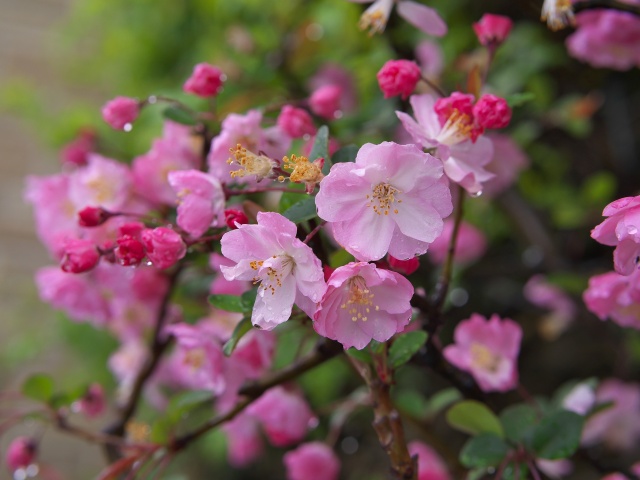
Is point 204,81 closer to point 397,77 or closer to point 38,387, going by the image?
point 397,77

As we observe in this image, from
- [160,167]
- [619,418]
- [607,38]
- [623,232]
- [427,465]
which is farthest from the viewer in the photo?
[619,418]

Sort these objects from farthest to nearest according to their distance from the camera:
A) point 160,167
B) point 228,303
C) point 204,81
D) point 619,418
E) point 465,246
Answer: point 465,246, point 619,418, point 160,167, point 204,81, point 228,303

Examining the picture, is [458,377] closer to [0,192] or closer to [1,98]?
[1,98]

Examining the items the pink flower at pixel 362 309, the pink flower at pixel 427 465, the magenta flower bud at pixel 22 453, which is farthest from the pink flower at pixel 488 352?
the magenta flower bud at pixel 22 453

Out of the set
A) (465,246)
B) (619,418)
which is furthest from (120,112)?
(619,418)

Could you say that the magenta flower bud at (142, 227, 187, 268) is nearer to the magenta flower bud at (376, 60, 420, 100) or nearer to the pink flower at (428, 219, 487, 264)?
the magenta flower bud at (376, 60, 420, 100)

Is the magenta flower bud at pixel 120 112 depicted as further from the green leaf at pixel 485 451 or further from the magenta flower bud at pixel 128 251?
the green leaf at pixel 485 451
